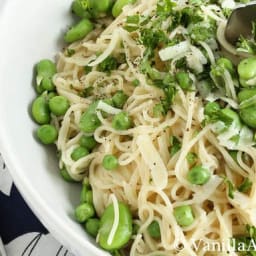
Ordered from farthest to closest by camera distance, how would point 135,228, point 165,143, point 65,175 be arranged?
point 65,175, point 165,143, point 135,228

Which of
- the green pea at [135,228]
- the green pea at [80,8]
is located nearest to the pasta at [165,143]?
the green pea at [135,228]

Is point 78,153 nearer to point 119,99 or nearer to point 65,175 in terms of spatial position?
point 65,175

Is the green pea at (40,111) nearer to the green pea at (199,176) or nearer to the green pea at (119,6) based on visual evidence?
the green pea at (119,6)

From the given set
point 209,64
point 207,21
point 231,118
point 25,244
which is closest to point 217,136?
point 231,118

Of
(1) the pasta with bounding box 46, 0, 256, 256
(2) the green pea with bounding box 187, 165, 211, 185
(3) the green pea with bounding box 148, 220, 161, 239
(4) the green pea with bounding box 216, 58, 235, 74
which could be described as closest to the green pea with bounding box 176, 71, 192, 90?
(1) the pasta with bounding box 46, 0, 256, 256

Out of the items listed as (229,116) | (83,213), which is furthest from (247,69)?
(83,213)

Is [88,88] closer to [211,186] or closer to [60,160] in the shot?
[60,160]
